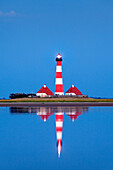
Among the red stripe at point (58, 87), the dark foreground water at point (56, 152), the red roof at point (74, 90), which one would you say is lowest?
the dark foreground water at point (56, 152)

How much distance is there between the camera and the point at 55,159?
1265 cm

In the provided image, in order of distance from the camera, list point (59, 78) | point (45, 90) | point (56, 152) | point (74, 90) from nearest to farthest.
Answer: point (56, 152), point (59, 78), point (74, 90), point (45, 90)

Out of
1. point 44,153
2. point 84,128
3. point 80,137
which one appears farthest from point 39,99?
point 44,153

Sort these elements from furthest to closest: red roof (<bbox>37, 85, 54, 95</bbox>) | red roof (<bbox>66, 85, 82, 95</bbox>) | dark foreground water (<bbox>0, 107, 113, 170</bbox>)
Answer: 1. red roof (<bbox>37, 85, 54, 95</bbox>)
2. red roof (<bbox>66, 85, 82, 95</bbox>)
3. dark foreground water (<bbox>0, 107, 113, 170</bbox>)

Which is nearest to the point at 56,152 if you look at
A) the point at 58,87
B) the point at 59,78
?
the point at 59,78

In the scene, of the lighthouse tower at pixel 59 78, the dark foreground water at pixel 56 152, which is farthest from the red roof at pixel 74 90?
the dark foreground water at pixel 56 152

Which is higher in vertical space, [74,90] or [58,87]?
[74,90]

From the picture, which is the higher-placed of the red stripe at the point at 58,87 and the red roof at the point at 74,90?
the red roof at the point at 74,90

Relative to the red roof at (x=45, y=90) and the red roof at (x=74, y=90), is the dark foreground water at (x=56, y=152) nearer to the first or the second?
the red roof at (x=74, y=90)

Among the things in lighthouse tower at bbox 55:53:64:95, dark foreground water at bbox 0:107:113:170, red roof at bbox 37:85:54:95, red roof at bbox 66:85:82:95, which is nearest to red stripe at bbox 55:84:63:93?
lighthouse tower at bbox 55:53:64:95

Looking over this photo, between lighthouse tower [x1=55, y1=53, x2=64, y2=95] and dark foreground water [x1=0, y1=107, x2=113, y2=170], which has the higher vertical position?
lighthouse tower [x1=55, y1=53, x2=64, y2=95]

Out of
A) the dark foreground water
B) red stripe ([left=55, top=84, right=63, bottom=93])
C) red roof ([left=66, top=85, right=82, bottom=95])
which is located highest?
red roof ([left=66, top=85, right=82, bottom=95])

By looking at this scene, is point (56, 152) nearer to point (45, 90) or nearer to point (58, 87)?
point (58, 87)

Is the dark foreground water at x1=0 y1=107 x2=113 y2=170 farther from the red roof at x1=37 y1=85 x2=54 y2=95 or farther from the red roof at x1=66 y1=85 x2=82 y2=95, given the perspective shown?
the red roof at x1=37 y1=85 x2=54 y2=95
